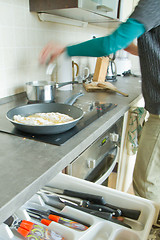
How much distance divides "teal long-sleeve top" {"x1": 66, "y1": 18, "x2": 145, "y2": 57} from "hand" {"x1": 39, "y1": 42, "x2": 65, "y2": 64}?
0.10 m

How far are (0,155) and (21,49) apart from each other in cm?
84

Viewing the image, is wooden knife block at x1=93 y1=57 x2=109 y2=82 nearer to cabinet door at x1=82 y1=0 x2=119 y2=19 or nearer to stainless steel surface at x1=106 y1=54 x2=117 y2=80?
stainless steel surface at x1=106 y1=54 x2=117 y2=80

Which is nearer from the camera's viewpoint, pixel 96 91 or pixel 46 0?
pixel 46 0

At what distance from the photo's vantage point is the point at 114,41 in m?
0.76

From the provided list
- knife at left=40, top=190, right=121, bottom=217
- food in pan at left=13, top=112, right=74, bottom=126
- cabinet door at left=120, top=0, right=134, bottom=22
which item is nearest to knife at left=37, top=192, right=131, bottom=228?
knife at left=40, top=190, right=121, bottom=217

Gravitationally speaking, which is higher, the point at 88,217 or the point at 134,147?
the point at 88,217

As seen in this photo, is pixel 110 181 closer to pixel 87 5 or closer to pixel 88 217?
pixel 88 217

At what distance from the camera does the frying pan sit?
29.0 inches

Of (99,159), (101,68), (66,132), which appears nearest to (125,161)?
(99,159)

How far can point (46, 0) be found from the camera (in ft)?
4.01

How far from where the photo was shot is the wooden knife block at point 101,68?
176 cm

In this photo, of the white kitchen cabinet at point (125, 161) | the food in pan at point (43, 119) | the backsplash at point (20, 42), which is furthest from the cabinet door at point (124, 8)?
the food in pan at point (43, 119)

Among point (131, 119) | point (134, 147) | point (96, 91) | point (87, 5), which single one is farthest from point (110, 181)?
point (87, 5)

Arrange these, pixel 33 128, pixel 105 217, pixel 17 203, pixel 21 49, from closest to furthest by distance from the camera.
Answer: pixel 17 203
pixel 105 217
pixel 33 128
pixel 21 49
